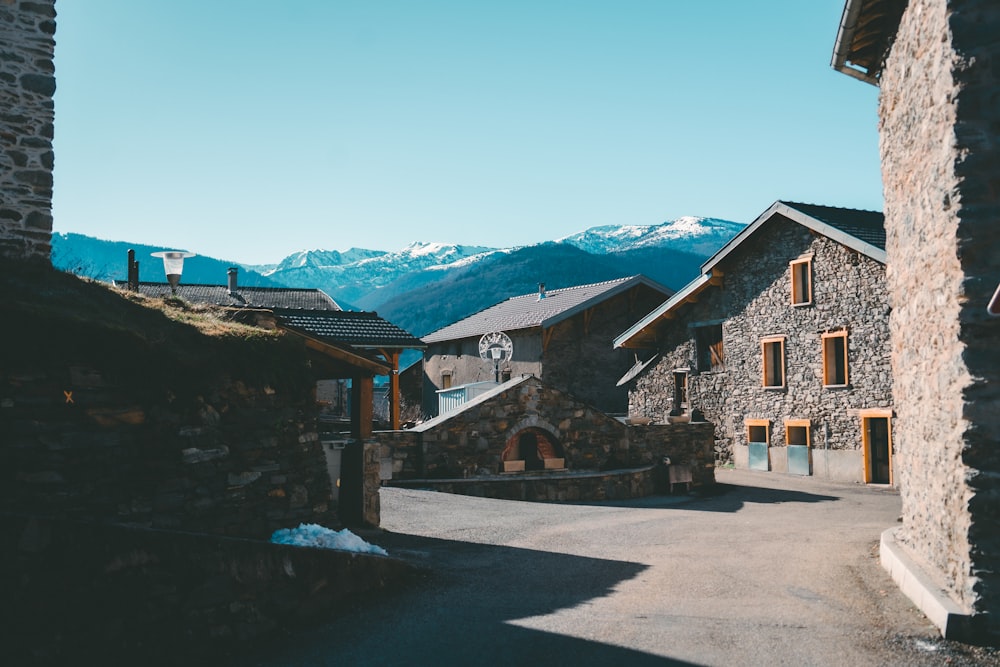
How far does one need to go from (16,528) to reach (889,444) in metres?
20.3

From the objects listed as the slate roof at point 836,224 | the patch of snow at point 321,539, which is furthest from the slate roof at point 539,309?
the patch of snow at point 321,539

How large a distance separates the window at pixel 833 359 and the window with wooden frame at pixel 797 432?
53.3 inches

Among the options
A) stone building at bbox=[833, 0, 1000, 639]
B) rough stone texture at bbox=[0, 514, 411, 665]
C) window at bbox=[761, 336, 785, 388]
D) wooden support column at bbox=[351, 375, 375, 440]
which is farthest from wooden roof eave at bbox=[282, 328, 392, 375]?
window at bbox=[761, 336, 785, 388]

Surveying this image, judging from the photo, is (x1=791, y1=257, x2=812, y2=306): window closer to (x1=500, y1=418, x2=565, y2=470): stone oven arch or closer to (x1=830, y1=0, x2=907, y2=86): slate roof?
(x1=500, y1=418, x2=565, y2=470): stone oven arch

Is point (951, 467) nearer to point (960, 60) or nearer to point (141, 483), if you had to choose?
point (960, 60)

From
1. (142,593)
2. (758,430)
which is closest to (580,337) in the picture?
(758,430)

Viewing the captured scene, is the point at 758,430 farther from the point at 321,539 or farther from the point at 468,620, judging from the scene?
the point at 468,620

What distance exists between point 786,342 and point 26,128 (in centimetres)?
1968

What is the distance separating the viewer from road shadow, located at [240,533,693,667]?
582cm

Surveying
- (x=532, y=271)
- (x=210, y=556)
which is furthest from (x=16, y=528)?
(x=532, y=271)

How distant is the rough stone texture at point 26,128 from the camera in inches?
363

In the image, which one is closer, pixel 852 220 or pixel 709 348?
pixel 852 220

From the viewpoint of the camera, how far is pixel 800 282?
906 inches

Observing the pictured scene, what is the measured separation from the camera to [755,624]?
21.6 feet
